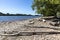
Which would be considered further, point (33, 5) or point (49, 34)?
point (33, 5)

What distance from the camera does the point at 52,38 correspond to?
490 inches

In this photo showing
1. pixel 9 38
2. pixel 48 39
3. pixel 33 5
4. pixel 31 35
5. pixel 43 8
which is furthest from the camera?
pixel 33 5

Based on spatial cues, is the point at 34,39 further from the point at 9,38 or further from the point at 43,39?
the point at 9,38

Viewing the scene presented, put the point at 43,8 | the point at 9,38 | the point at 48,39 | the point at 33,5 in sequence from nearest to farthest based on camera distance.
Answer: the point at 48,39 → the point at 9,38 → the point at 43,8 → the point at 33,5

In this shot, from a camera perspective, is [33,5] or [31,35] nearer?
[31,35]

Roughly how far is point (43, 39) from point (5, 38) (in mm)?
2850

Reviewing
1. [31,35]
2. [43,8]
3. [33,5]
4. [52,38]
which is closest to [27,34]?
[31,35]

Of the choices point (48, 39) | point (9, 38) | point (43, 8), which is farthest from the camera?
point (43, 8)

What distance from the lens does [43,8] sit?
4947 centimetres

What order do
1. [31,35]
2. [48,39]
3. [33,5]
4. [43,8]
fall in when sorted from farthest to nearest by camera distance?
[33,5]
[43,8]
[31,35]
[48,39]

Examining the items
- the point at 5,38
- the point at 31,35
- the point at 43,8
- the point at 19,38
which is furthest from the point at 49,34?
the point at 43,8

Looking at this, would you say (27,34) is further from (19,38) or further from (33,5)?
(33,5)

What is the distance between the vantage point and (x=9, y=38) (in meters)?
13.0

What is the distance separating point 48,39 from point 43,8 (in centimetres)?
3774
